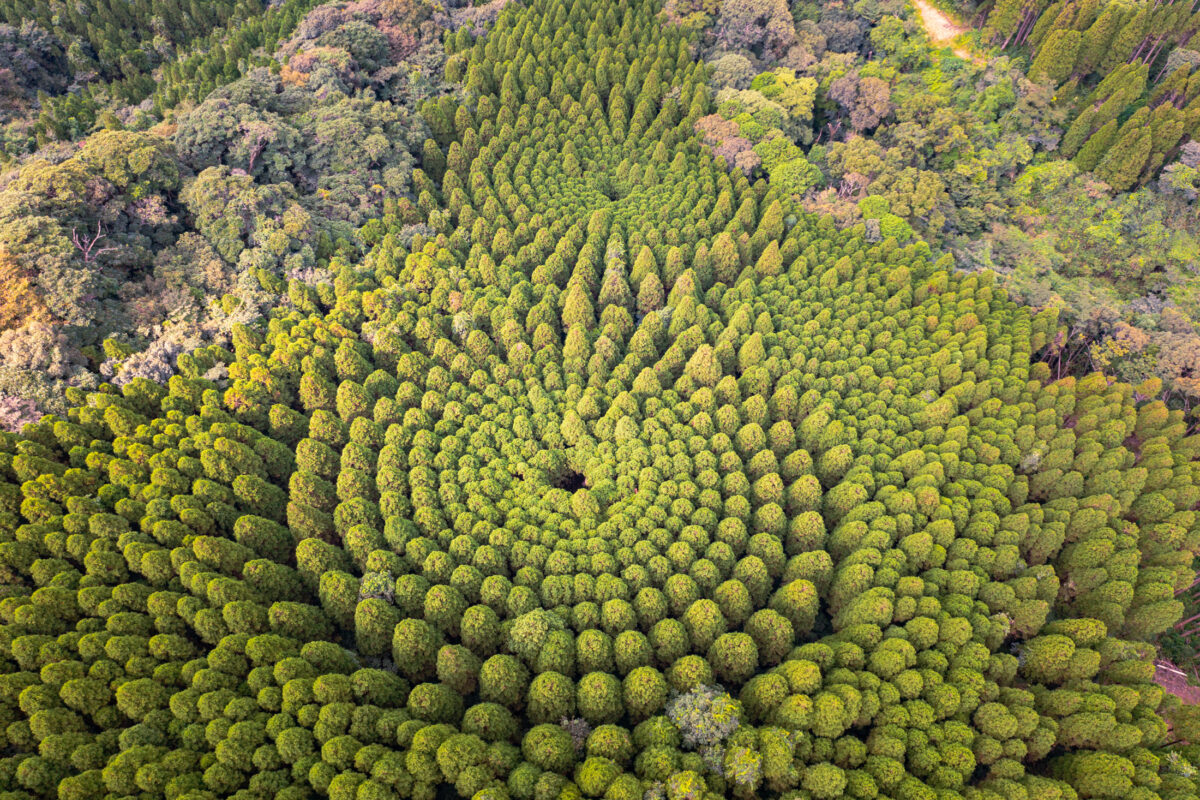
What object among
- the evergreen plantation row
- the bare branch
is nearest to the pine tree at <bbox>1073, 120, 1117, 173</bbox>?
the evergreen plantation row

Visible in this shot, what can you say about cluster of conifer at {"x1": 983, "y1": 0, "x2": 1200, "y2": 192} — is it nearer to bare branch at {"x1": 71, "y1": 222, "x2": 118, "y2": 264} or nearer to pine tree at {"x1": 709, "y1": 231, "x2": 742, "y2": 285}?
pine tree at {"x1": 709, "y1": 231, "x2": 742, "y2": 285}

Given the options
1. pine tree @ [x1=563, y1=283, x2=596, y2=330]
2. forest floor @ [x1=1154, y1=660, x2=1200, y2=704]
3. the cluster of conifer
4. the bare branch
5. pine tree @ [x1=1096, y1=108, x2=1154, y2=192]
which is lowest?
forest floor @ [x1=1154, y1=660, x2=1200, y2=704]

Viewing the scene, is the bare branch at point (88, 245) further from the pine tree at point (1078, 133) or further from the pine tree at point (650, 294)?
the pine tree at point (1078, 133)

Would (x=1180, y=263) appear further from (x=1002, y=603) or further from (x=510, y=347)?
(x=510, y=347)

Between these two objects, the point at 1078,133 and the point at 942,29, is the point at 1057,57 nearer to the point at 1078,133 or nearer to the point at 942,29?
the point at 1078,133

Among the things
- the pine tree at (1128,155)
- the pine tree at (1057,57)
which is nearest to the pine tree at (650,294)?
the pine tree at (1128,155)

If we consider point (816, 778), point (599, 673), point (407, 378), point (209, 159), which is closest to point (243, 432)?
point (407, 378)
